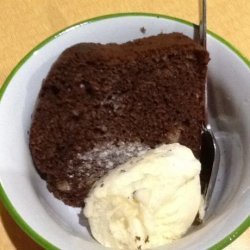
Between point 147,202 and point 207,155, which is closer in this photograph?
point 147,202

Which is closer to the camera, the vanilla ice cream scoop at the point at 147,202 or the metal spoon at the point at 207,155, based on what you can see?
the vanilla ice cream scoop at the point at 147,202

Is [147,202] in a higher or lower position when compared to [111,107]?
lower

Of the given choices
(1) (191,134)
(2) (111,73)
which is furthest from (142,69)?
(1) (191,134)

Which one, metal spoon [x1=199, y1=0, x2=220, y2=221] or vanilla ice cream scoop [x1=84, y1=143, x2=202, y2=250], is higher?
metal spoon [x1=199, y1=0, x2=220, y2=221]

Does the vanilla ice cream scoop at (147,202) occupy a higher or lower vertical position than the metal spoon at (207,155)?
lower

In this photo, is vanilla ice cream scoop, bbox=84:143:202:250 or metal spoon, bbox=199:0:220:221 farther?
metal spoon, bbox=199:0:220:221
